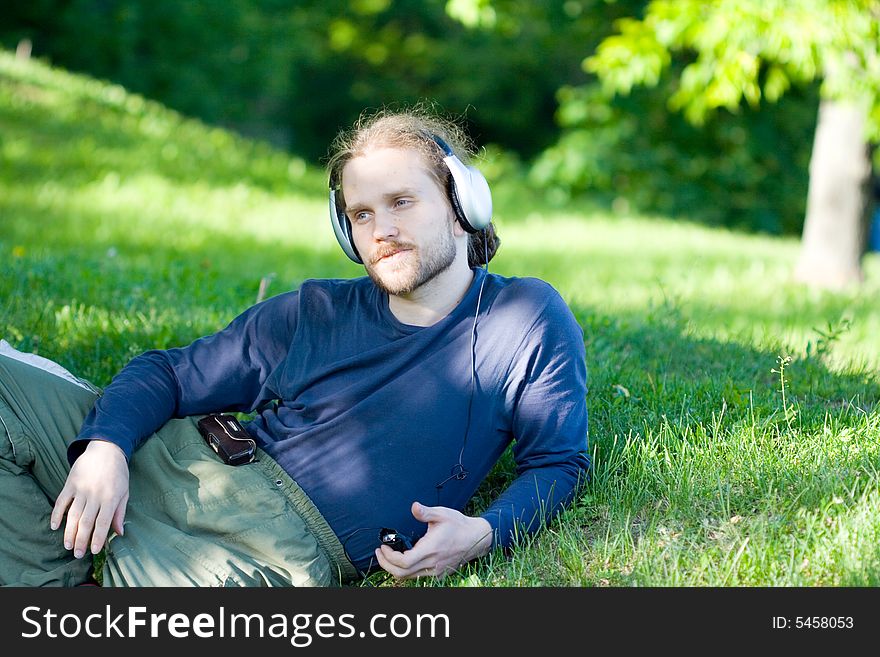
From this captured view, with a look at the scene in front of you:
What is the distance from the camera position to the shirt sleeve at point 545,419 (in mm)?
3354

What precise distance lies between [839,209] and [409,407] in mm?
8945

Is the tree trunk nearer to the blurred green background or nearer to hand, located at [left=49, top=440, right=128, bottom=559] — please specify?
the blurred green background

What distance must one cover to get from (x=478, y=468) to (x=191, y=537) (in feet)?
3.08

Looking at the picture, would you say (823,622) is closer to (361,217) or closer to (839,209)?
(361,217)

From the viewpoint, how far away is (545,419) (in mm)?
3355

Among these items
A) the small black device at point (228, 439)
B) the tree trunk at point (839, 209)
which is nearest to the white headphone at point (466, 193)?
the small black device at point (228, 439)

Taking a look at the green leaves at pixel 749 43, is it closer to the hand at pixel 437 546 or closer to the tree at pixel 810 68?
the tree at pixel 810 68

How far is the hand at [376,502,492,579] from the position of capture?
3.05m

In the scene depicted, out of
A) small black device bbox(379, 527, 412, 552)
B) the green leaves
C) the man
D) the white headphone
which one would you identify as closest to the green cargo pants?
the man

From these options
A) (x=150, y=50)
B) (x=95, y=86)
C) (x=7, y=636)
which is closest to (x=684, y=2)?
(x=7, y=636)

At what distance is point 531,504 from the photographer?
10.9 feet

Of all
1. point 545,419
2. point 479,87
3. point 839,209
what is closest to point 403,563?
point 545,419

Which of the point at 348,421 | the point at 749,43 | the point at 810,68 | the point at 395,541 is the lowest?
the point at 395,541

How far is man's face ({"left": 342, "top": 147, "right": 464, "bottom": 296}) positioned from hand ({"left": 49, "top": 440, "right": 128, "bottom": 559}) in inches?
40.3
